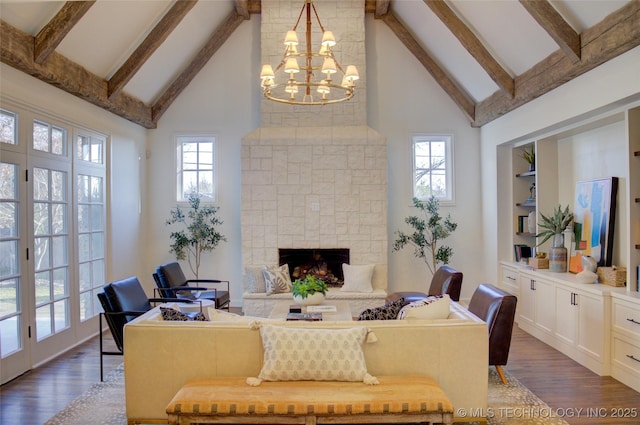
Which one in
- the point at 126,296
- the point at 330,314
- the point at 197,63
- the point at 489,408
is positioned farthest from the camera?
the point at 197,63

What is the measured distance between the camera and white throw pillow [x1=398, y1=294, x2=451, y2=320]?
344 cm

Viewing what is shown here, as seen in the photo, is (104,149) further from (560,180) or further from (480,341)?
(560,180)

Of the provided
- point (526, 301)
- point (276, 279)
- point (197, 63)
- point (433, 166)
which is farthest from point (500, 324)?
point (197, 63)

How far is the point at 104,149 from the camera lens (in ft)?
20.7

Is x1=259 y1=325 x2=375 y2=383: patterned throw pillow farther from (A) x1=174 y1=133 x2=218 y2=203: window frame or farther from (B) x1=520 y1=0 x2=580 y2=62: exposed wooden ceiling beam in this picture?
(A) x1=174 y1=133 x2=218 y2=203: window frame

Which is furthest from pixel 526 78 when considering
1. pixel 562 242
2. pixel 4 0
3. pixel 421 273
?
pixel 4 0

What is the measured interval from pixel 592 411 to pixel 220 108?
6.26m

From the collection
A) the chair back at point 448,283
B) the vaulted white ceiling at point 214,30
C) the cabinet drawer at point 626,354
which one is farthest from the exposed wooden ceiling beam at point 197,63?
the cabinet drawer at point 626,354

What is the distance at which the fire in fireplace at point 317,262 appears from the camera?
716cm

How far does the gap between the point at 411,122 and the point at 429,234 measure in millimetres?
1783

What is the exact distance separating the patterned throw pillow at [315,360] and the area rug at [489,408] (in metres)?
0.80

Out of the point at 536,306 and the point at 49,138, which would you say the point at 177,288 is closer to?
the point at 49,138

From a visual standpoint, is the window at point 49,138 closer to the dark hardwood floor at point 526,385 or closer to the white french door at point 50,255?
the white french door at point 50,255

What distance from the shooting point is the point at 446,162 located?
25.5 ft
